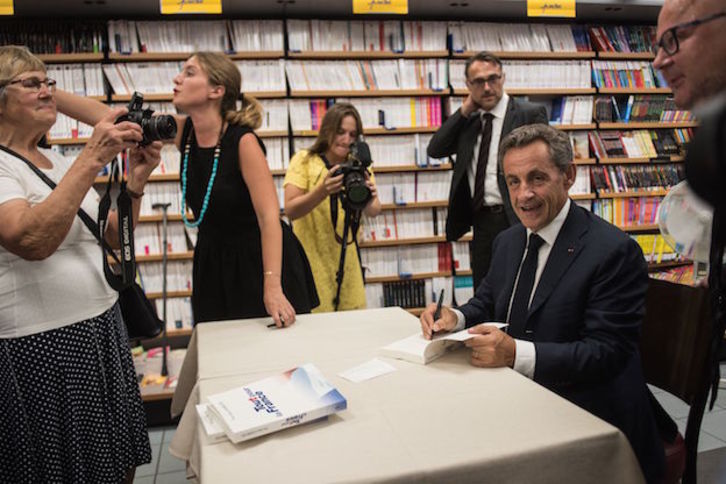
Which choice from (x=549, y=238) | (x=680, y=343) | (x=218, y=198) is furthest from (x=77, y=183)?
(x=680, y=343)

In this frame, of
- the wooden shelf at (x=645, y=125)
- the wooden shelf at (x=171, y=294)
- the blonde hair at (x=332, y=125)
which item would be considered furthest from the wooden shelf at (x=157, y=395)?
the wooden shelf at (x=645, y=125)

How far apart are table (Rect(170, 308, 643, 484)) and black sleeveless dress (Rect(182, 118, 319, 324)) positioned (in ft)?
1.91

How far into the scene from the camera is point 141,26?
3418 millimetres

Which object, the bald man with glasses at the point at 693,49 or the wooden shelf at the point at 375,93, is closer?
the bald man with glasses at the point at 693,49

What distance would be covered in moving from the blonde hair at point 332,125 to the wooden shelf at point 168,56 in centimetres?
126

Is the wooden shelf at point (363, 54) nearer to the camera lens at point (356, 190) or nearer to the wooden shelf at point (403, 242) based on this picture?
the wooden shelf at point (403, 242)

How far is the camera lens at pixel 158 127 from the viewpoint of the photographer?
1.45 m

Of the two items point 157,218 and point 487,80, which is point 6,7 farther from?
point 487,80

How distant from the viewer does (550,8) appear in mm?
3436

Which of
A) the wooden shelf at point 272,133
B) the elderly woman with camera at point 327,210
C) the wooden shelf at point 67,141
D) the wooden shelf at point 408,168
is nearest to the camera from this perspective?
the elderly woman with camera at point 327,210

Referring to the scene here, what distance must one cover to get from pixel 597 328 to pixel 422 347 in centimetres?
43

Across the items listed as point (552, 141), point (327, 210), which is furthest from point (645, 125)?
point (552, 141)

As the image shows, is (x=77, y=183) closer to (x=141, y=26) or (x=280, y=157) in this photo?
(x=280, y=157)

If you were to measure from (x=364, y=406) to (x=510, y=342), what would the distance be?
15.6 inches
